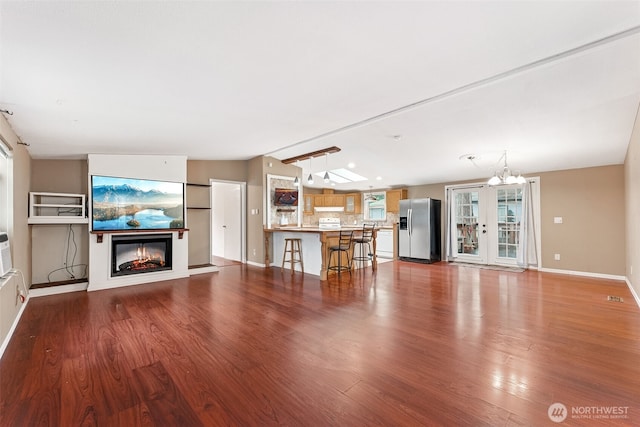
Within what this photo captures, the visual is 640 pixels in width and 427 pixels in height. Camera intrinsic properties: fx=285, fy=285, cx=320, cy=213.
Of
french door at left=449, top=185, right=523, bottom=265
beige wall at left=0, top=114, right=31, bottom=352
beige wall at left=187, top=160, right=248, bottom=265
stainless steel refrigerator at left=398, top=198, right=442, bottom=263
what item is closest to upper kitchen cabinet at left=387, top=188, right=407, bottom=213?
→ stainless steel refrigerator at left=398, top=198, right=442, bottom=263

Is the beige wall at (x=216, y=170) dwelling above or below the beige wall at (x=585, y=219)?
above

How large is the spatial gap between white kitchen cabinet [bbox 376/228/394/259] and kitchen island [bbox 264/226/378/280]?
6.57 feet

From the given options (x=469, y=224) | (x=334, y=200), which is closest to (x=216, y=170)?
(x=334, y=200)

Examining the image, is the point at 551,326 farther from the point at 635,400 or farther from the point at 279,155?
the point at 279,155

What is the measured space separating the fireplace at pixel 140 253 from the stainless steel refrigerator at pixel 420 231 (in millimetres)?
5563

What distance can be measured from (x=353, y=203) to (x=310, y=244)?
4.09 m

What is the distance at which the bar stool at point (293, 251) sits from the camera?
5.71 m

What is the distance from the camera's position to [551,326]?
2939 millimetres

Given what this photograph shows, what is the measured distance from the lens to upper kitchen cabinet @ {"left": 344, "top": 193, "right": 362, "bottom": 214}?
9.33 m

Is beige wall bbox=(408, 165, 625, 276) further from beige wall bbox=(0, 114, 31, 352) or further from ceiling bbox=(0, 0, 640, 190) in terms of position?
beige wall bbox=(0, 114, 31, 352)

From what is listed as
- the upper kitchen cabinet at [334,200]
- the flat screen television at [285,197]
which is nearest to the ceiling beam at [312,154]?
the flat screen television at [285,197]

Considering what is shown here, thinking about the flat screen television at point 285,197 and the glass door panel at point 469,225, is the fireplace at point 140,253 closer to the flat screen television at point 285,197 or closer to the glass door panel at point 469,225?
the flat screen television at point 285,197

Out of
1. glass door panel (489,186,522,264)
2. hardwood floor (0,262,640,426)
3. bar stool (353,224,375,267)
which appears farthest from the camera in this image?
glass door panel (489,186,522,264)

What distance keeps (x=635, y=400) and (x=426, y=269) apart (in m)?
4.48
